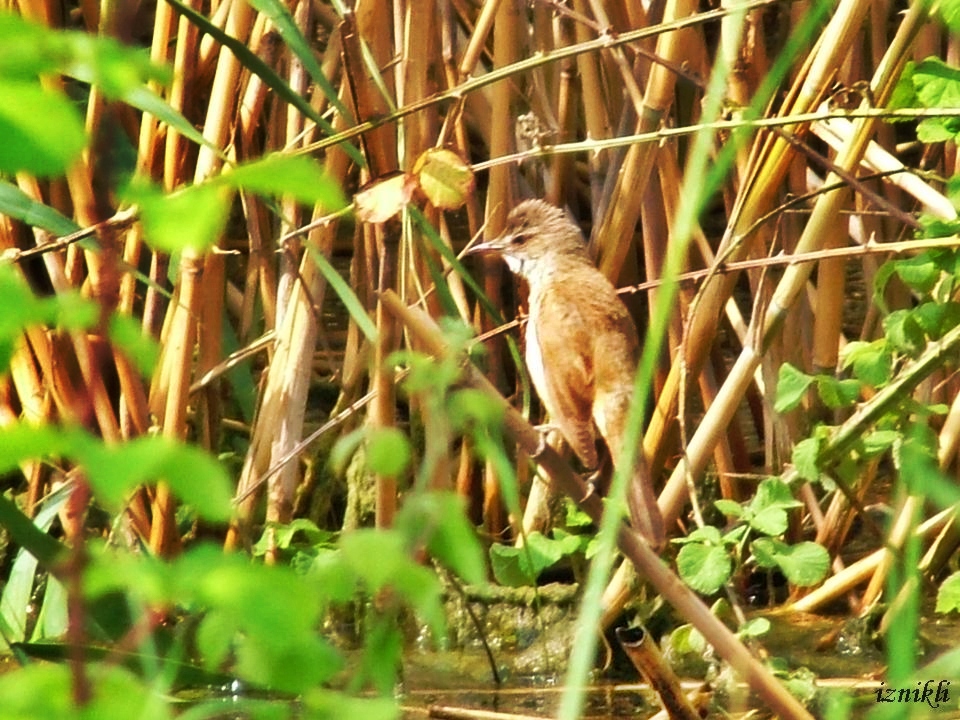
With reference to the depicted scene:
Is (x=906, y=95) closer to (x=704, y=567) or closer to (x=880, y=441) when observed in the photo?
(x=880, y=441)

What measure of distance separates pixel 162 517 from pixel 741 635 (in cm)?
153

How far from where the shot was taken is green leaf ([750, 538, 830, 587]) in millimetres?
3164

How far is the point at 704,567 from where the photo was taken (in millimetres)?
3021

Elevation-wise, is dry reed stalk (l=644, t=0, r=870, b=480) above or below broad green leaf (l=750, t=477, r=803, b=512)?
above

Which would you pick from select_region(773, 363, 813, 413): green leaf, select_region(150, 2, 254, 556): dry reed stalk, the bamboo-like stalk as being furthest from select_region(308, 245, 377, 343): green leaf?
select_region(773, 363, 813, 413): green leaf

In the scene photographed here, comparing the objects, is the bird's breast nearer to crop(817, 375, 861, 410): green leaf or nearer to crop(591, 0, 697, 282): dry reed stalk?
crop(591, 0, 697, 282): dry reed stalk

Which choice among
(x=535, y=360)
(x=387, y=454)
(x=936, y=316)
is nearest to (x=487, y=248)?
(x=535, y=360)

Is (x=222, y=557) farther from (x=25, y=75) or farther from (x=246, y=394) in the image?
(x=246, y=394)

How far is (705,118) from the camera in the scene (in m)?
1.39

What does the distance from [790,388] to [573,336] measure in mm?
A: 528

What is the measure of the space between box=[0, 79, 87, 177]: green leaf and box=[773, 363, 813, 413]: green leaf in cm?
240

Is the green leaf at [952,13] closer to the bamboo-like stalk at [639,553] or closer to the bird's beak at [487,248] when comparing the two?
the bamboo-like stalk at [639,553]

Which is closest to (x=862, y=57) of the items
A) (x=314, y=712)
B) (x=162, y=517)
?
(x=162, y=517)

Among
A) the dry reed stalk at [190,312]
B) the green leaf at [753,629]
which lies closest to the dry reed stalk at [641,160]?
the dry reed stalk at [190,312]
